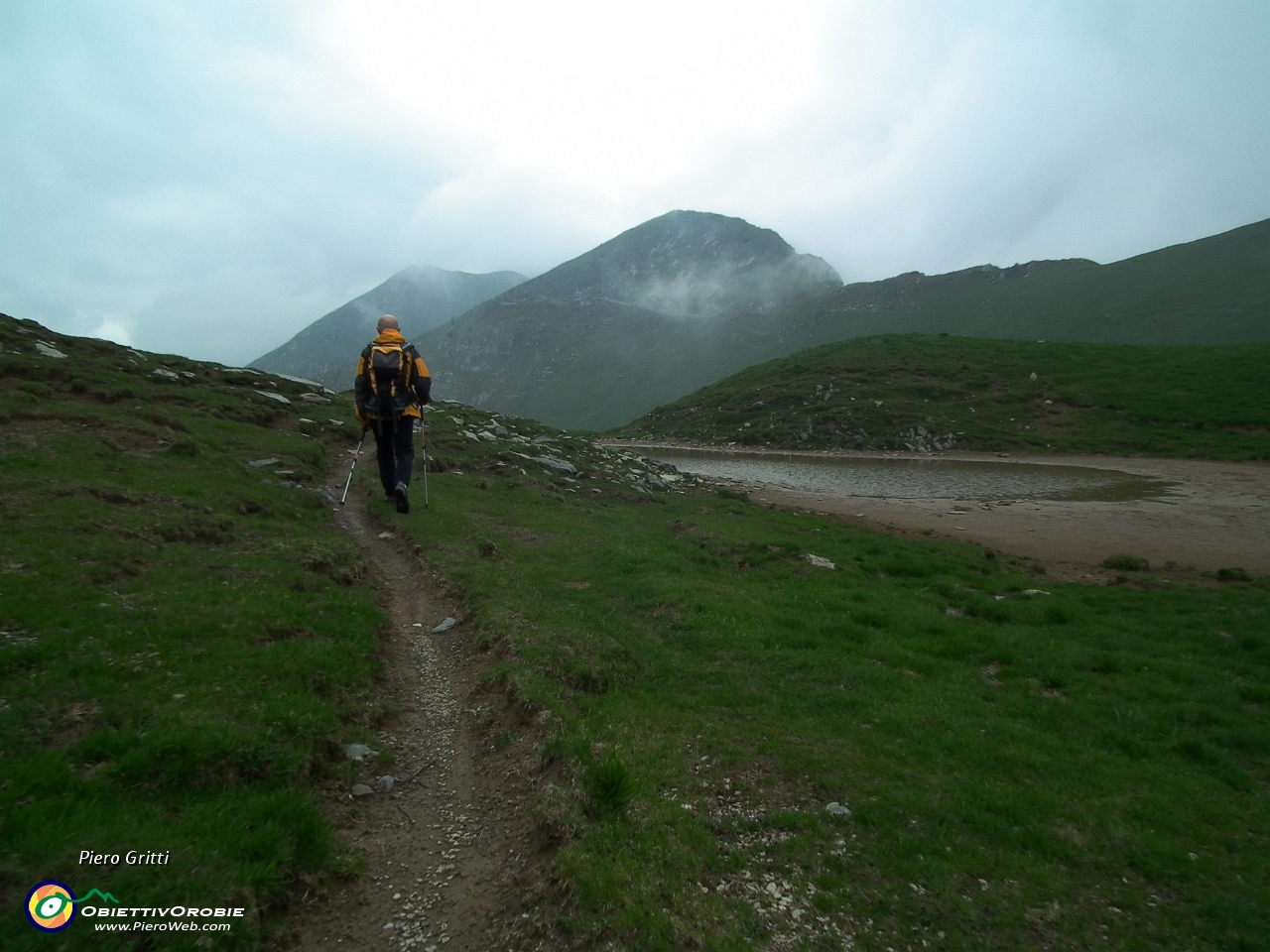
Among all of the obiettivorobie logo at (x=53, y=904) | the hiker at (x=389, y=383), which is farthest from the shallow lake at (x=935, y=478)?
the obiettivorobie logo at (x=53, y=904)

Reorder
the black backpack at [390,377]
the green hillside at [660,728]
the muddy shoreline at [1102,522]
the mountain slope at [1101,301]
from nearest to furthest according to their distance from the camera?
1. the green hillside at [660,728]
2. the black backpack at [390,377]
3. the muddy shoreline at [1102,522]
4. the mountain slope at [1101,301]

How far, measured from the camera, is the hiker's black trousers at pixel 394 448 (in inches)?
545

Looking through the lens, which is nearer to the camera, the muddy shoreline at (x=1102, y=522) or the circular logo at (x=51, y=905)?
the circular logo at (x=51, y=905)

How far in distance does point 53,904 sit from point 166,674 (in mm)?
3583

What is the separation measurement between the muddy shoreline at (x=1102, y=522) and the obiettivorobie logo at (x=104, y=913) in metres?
24.5

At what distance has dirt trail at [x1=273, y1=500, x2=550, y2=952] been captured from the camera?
4.64m

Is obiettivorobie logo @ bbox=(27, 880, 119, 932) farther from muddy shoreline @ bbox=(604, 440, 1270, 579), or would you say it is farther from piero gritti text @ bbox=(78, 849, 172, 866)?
muddy shoreline @ bbox=(604, 440, 1270, 579)

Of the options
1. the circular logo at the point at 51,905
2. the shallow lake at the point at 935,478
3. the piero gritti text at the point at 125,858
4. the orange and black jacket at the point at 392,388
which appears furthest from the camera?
the shallow lake at the point at 935,478

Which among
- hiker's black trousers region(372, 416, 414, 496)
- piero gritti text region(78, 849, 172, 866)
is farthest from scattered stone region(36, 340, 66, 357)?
piero gritti text region(78, 849, 172, 866)

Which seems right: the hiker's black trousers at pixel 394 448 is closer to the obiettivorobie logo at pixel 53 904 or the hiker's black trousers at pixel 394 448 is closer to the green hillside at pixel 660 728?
the green hillside at pixel 660 728

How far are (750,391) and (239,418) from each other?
3462 inches

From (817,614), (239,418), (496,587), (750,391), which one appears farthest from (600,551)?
(750,391)

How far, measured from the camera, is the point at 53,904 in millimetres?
3748

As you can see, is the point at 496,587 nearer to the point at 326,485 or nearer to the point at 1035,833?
the point at 1035,833
